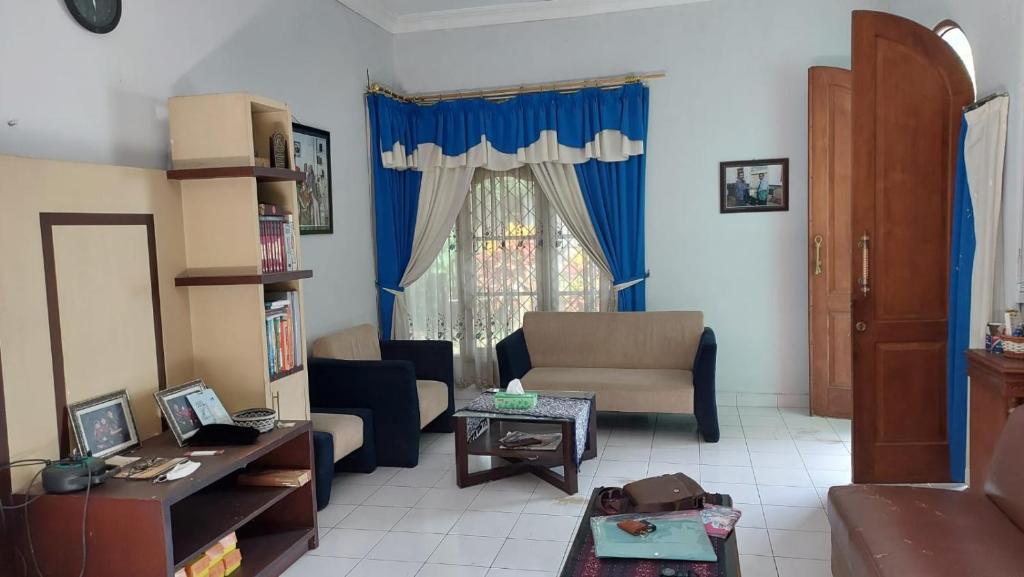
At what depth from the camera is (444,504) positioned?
12.1ft

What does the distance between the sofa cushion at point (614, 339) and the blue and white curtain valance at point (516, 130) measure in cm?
116

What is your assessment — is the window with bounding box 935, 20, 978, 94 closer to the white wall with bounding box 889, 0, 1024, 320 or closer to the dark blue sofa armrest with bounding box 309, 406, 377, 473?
the white wall with bounding box 889, 0, 1024, 320

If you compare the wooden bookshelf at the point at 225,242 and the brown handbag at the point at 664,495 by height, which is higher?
the wooden bookshelf at the point at 225,242

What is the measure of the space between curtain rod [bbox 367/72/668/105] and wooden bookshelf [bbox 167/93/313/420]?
2392mm

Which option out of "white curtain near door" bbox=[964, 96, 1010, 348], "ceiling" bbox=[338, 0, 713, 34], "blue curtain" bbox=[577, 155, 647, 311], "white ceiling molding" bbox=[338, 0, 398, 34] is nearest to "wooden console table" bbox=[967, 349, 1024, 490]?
"white curtain near door" bbox=[964, 96, 1010, 348]

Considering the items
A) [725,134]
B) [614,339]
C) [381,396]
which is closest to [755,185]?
[725,134]

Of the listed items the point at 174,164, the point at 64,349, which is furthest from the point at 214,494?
the point at 174,164

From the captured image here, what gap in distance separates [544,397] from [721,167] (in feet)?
7.50

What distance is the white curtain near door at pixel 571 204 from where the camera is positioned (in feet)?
18.0

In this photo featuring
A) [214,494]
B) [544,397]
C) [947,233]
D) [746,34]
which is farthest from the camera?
[746,34]

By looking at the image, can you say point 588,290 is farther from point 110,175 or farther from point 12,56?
point 12,56

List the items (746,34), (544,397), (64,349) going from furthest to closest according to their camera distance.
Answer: (746,34) → (544,397) → (64,349)

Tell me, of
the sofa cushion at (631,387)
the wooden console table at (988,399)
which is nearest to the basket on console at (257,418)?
the sofa cushion at (631,387)

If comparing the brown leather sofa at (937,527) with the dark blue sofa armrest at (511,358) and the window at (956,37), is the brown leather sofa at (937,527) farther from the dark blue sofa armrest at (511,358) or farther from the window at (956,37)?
the dark blue sofa armrest at (511,358)
